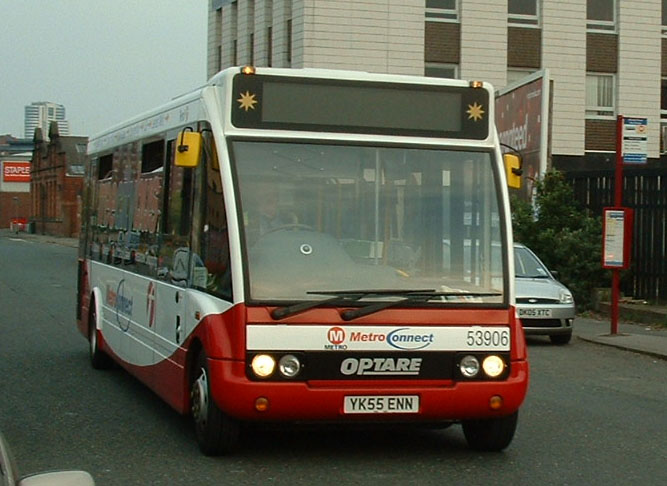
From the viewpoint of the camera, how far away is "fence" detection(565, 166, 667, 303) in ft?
72.4

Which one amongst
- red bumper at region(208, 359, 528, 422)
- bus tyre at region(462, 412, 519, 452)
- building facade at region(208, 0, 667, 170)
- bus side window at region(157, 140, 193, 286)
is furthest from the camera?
building facade at region(208, 0, 667, 170)

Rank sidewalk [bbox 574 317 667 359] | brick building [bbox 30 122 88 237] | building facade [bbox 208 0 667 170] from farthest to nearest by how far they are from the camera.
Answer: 1. brick building [bbox 30 122 88 237]
2. building facade [bbox 208 0 667 170]
3. sidewalk [bbox 574 317 667 359]

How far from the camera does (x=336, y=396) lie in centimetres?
766

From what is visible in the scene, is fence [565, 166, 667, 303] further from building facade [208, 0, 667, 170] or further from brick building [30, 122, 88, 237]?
brick building [30, 122, 88, 237]

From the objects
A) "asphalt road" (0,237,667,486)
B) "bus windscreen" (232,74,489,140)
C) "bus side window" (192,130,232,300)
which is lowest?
"asphalt road" (0,237,667,486)

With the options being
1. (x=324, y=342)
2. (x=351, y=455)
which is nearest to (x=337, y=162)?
(x=324, y=342)

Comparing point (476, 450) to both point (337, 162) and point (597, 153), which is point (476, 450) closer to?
point (337, 162)

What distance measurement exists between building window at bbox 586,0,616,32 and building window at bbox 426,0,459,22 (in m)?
4.56

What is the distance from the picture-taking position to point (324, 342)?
768 centimetres

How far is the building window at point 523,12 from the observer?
3950 centimetres

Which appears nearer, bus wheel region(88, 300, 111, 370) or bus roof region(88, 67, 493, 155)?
bus roof region(88, 67, 493, 155)

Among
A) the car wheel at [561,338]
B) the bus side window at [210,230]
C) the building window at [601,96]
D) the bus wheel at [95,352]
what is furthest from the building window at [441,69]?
the bus side window at [210,230]

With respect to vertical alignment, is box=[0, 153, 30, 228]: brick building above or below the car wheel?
above

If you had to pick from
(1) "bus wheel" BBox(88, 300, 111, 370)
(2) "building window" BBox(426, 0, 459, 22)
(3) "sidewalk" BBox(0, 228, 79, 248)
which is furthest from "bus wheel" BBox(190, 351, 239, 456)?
(3) "sidewalk" BBox(0, 228, 79, 248)
